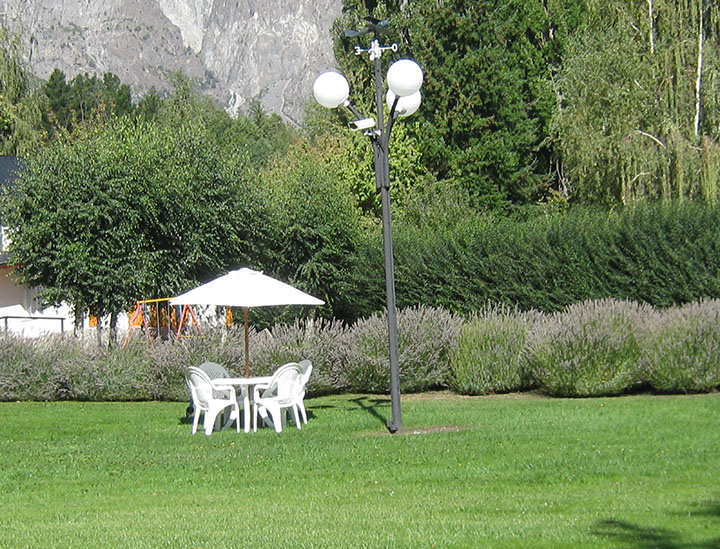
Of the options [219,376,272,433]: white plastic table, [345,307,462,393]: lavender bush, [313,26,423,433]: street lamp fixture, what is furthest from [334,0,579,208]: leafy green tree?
[313,26,423,433]: street lamp fixture

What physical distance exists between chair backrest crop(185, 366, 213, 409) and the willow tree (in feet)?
54.6

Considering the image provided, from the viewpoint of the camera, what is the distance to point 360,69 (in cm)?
4038

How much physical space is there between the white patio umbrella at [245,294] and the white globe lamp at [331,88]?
10.9ft

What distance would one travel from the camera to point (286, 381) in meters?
13.2

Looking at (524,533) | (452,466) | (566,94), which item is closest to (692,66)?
(566,94)

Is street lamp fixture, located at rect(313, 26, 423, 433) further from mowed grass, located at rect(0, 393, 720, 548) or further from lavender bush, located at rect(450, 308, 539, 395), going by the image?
lavender bush, located at rect(450, 308, 539, 395)

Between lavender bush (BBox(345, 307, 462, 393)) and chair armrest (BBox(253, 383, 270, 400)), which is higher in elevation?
lavender bush (BBox(345, 307, 462, 393))

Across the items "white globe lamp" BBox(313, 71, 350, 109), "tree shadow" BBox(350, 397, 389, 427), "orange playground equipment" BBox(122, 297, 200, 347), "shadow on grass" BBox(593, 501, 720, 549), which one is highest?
"white globe lamp" BBox(313, 71, 350, 109)

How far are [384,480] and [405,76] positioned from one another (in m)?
5.10

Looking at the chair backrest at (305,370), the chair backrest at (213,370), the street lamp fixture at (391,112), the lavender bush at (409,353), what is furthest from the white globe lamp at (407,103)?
the lavender bush at (409,353)

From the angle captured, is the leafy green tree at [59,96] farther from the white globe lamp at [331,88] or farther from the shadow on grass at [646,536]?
the shadow on grass at [646,536]

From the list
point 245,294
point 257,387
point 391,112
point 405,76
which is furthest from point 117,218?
point 405,76

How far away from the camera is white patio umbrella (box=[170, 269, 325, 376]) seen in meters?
13.6

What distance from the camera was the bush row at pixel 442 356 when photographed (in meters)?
15.3
